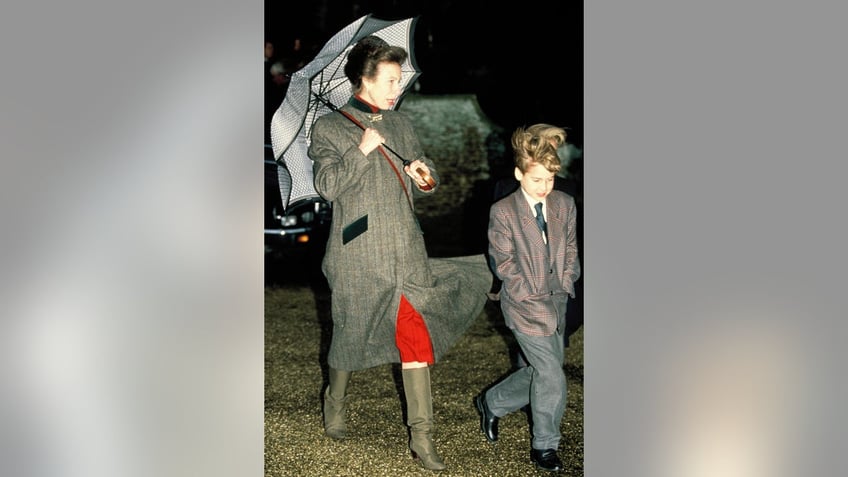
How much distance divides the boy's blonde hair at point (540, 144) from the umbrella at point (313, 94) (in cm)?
59

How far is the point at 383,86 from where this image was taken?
3.59 metres

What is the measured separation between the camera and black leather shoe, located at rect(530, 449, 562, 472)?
145 inches

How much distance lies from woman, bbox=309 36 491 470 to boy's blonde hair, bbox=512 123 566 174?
1.11 ft

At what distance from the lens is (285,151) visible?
3.70 meters

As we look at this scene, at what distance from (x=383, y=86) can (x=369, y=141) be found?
0.25m

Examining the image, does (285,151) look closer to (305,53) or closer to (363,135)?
(363,135)

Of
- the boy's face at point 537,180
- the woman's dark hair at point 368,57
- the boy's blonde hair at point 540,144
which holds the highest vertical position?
the woman's dark hair at point 368,57

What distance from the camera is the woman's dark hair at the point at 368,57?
3.57 metres

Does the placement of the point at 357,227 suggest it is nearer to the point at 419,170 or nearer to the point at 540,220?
the point at 419,170

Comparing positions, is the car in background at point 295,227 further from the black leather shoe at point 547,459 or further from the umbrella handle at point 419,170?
the black leather shoe at point 547,459

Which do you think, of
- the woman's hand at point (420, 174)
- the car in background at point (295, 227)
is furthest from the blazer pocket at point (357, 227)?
the car in background at point (295, 227)

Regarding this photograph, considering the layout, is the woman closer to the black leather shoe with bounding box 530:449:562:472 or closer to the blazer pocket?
the blazer pocket
